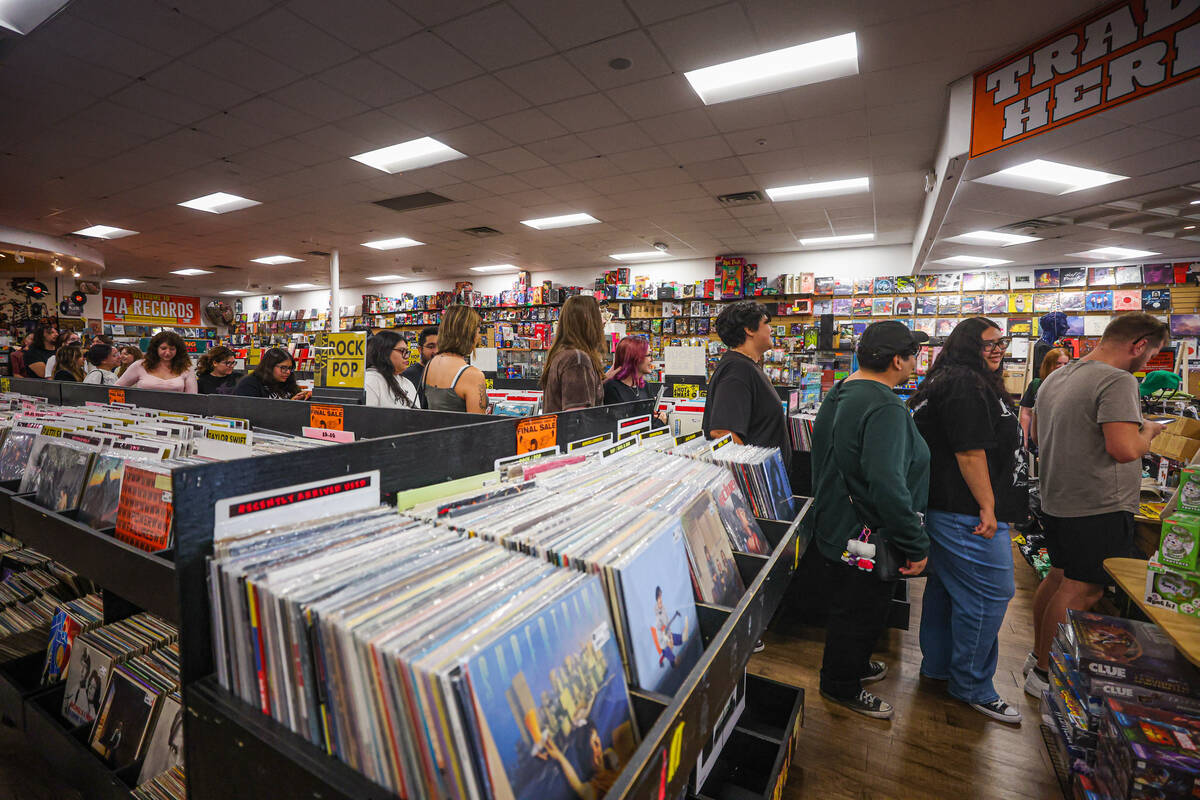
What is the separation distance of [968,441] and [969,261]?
266 inches

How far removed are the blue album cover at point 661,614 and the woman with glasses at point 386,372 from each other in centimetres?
227

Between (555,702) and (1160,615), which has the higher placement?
(555,702)

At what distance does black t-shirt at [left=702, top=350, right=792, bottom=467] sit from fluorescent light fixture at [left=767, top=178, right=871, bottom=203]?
4.19 m

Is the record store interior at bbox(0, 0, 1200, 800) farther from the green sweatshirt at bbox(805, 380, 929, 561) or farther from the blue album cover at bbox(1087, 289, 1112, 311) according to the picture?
the blue album cover at bbox(1087, 289, 1112, 311)

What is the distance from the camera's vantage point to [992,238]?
6.00 metres

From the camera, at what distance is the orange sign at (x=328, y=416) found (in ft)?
5.16

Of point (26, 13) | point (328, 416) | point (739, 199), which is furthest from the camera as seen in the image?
point (739, 199)

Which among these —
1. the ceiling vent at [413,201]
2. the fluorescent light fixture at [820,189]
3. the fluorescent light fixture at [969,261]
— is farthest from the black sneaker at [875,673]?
the fluorescent light fixture at [969,261]

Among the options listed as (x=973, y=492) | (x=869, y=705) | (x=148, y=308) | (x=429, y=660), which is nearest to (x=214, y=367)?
(x=429, y=660)

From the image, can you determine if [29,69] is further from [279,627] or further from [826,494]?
[826,494]

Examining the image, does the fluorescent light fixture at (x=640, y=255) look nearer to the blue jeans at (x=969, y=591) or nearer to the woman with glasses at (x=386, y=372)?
the woman with glasses at (x=386, y=372)

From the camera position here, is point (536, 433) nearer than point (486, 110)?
Yes

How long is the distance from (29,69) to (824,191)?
21.3ft

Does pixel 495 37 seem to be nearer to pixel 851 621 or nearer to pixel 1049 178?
pixel 851 621
